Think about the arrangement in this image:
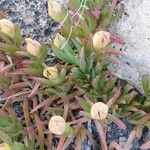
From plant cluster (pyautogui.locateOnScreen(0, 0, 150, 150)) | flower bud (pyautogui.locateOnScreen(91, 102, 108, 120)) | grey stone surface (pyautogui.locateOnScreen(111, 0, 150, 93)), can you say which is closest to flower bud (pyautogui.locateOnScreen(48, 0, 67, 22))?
plant cluster (pyautogui.locateOnScreen(0, 0, 150, 150))

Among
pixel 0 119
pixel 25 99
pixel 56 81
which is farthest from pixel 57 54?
pixel 0 119

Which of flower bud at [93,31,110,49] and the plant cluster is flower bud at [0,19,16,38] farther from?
flower bud at [93,31,110,49]

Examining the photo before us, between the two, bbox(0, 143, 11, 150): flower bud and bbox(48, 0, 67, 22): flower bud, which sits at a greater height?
bbox(48, 0, 67, 22): flower bud

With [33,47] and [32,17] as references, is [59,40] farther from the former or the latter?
[32,17]

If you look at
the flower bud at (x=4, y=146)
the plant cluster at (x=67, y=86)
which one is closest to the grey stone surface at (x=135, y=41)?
the plant cluster at (x=67, y=86)

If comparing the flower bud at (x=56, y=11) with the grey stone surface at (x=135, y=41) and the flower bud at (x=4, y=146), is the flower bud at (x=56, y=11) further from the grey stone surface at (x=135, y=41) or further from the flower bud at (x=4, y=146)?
the flower bud at (x=4, y=146)

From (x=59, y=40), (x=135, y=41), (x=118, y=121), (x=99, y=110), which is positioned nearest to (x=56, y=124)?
(x=99, y=110)
